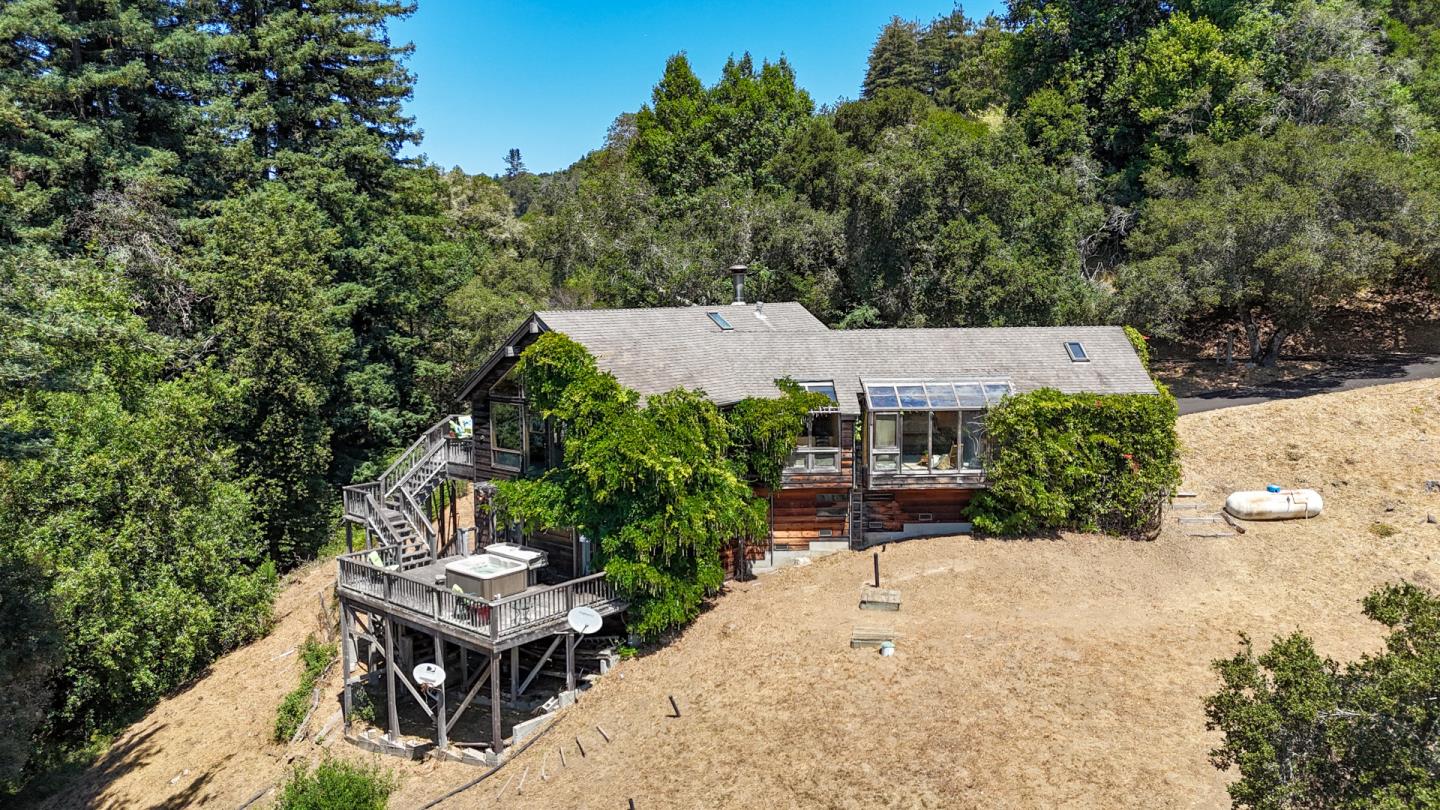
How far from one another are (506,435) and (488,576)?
4624 mm

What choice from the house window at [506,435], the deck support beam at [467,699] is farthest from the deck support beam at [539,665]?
the house window at [506,435]

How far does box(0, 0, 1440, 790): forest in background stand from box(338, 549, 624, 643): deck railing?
6.52m

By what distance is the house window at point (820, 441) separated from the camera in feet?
68.9

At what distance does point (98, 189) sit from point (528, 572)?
73.1 ft

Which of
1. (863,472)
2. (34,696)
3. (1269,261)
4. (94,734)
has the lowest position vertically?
(94,734)

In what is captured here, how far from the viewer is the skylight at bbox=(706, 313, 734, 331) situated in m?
24.4

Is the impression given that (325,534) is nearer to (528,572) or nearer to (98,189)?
(98,189)

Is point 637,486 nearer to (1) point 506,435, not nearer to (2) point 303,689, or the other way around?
(1) point 506,435

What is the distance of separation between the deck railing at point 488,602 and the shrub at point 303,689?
3.97m

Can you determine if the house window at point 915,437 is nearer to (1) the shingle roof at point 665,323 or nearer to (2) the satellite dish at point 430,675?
(1) the shingle roof at point 665,323

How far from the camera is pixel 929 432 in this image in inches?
831

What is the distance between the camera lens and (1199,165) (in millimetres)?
33562

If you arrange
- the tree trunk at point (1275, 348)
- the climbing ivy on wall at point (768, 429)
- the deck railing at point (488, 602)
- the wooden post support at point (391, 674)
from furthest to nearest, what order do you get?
the tree trunk at point (1275, 348)
the climbing ivy on wall at point (768, 429)
the wooden post support at point (391, 674)
the deck railing at point (488, 602)

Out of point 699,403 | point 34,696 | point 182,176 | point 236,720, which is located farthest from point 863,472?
point 182,176
